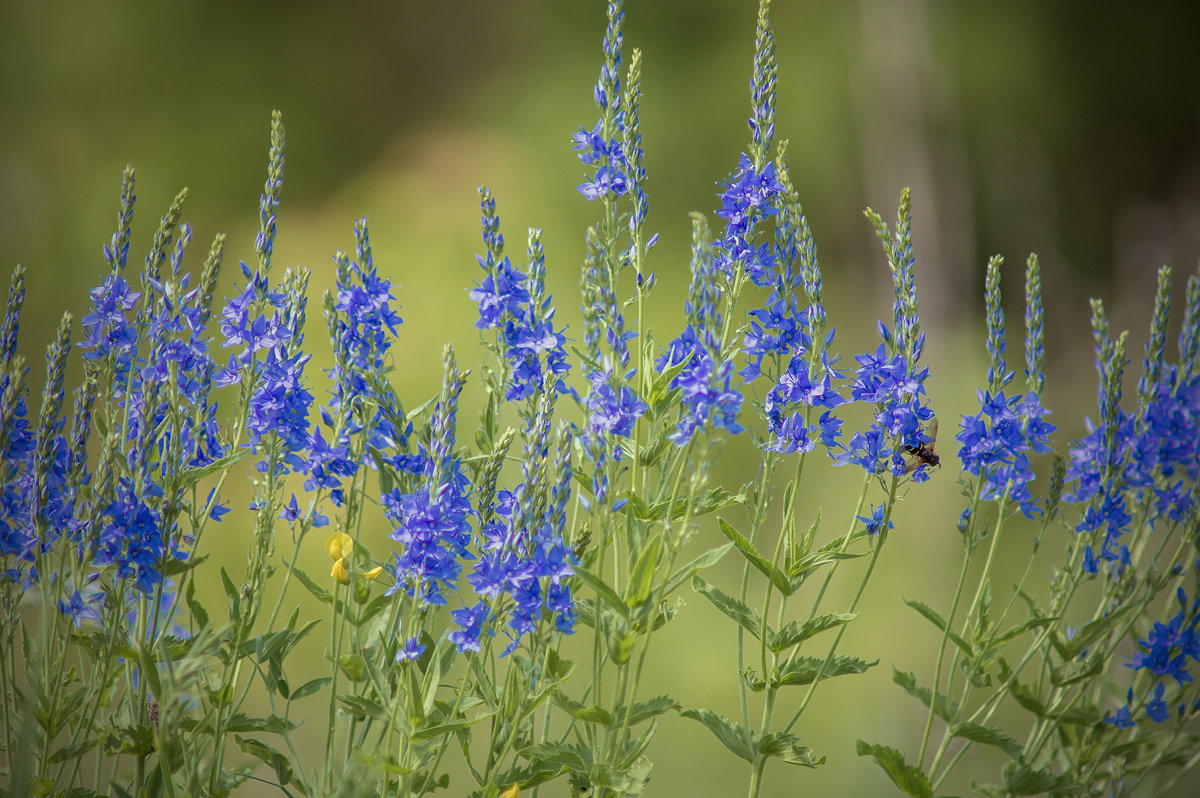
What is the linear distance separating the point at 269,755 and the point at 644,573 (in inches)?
24.1

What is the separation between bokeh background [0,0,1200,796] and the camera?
420cm

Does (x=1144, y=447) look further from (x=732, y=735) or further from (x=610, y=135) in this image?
(x=610, y=135)

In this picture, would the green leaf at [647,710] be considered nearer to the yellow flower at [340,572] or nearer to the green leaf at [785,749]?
the green leaf at [785,749]

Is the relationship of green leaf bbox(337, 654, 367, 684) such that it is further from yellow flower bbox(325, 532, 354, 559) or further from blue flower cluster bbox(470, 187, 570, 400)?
blue flower cluster bbox(470, 187, 570, 400)

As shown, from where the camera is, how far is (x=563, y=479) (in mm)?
1130

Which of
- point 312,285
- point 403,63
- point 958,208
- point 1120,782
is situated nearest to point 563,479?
point 1120,782

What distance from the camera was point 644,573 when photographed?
1.20m

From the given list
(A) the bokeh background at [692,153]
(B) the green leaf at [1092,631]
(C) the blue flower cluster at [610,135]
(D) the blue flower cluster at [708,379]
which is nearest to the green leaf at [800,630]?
(D) the blue flower cluster at [708,379]

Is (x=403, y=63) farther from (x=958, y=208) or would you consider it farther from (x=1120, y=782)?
(x=1120, y=782)

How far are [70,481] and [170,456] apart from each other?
0.54 ft

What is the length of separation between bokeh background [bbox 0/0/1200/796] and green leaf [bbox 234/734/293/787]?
2.72m

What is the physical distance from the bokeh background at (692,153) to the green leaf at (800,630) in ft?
8.83

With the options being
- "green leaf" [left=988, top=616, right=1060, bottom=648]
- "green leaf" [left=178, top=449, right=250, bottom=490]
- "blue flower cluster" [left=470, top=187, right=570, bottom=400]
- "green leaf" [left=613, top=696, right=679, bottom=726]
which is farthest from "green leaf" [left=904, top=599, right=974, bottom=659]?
"green leaf" [left=178, top=449, right=250, bottom=490]

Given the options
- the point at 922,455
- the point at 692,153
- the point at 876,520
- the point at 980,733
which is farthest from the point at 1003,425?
the point at 692,153
